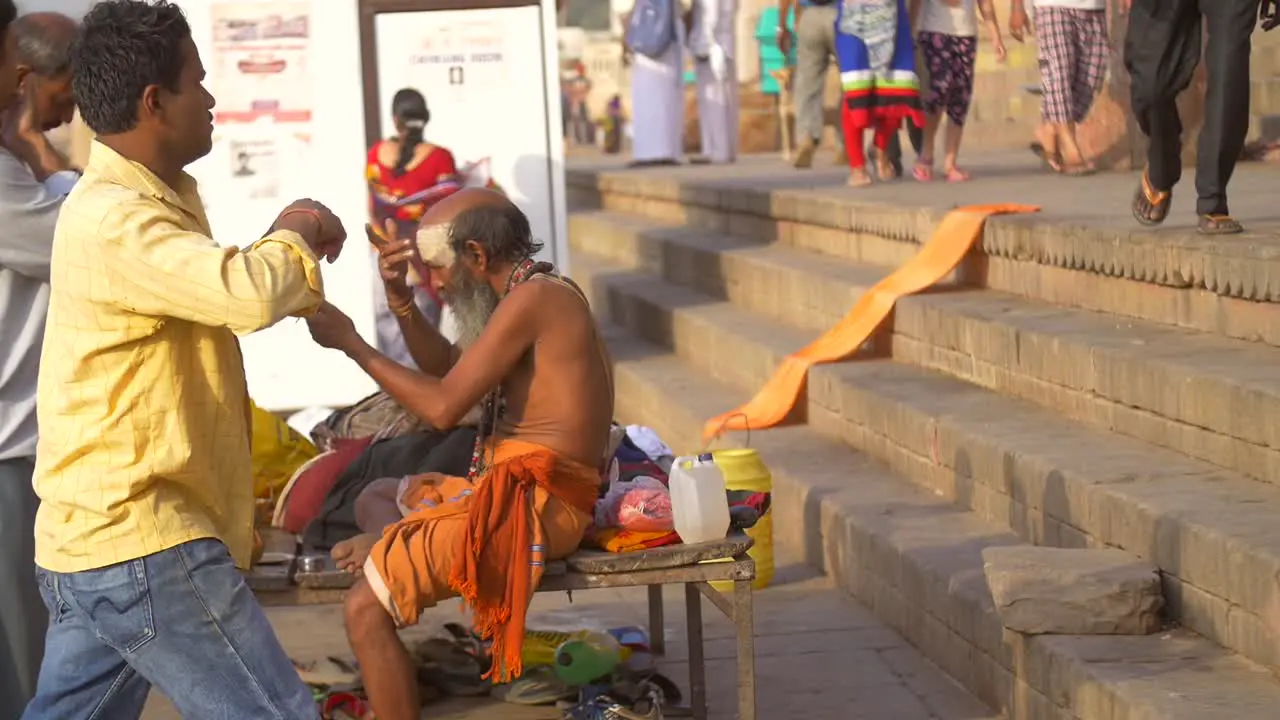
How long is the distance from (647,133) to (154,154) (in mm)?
14021

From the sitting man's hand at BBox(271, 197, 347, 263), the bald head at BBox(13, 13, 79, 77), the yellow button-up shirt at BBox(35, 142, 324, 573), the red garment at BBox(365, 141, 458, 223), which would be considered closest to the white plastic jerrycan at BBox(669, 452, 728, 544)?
the sitting man's hand at BBox(271, 197, 347, 263)

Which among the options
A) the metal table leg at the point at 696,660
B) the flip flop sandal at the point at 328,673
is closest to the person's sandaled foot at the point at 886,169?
the metal table leg at the point at 696,660

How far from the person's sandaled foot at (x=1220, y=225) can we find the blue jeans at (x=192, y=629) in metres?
3.98

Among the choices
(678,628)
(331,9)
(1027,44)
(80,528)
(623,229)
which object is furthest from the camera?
(1027,44)

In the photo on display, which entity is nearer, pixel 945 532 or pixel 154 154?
pixel 154 154

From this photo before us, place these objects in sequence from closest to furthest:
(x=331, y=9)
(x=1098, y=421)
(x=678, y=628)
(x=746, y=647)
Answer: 1. (x=746, y=647)
2. (x=1098, y=421)
3. (x=678, y=628)
4. (x=331, y=9)

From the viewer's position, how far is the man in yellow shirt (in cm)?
312

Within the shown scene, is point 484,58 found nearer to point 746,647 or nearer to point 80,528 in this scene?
point 746,647

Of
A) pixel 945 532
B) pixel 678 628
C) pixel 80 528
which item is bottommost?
pixel 678 628

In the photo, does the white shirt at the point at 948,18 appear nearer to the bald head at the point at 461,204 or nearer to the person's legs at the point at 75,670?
the bald head at the point at 461,204

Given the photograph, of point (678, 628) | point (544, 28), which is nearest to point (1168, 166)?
point (678, 628)

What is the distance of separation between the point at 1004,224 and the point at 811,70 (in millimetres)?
6332

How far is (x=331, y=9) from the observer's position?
9.81 metres

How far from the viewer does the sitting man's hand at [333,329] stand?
389 centimetres
